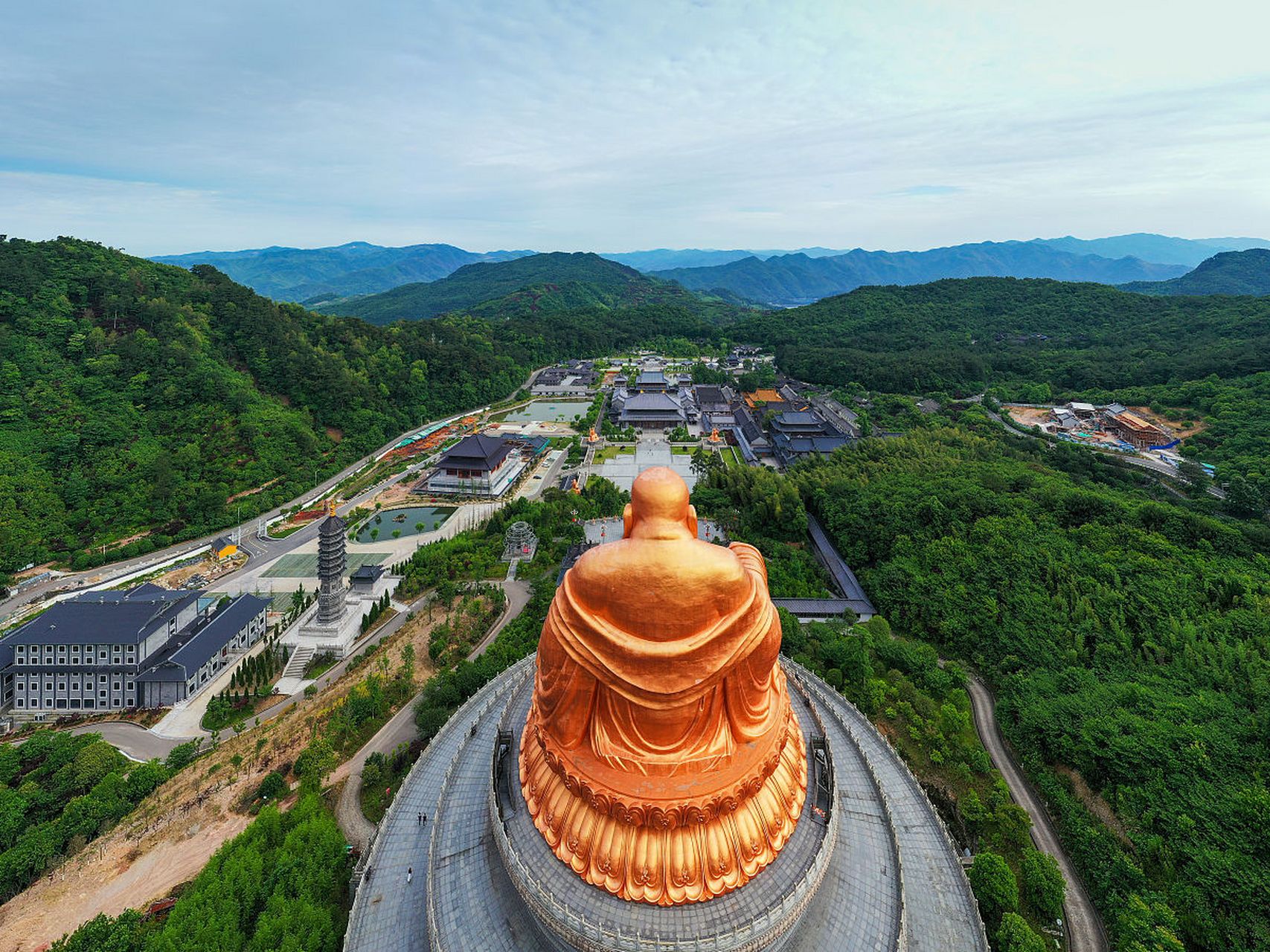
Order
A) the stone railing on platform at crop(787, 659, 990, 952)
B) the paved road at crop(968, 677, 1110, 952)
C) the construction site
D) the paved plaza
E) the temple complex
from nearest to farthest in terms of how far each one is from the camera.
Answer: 1. the temple complex
2. the stone railing on platform at crop(787, 659, 990, 952)
3. the paved road at crop(968, 677, 1110, 952)
4. the construction site
5. the paved plaza

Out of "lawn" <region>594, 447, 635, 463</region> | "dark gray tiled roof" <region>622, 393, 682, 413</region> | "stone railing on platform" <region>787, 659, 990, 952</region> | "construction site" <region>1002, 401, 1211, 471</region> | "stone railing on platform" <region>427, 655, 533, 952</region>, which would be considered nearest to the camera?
"stone railing on platform" <region>427, 655, 533, 952</region>

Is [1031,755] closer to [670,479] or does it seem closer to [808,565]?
[808,565]

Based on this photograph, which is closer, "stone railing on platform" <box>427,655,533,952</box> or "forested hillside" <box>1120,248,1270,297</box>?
"stone railing on platform" <box>427,655,533,952</box>

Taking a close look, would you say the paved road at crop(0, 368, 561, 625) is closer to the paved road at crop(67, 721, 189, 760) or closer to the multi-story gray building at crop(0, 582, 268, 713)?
the multi-story gray building at crop(0, 582, 268, 713)

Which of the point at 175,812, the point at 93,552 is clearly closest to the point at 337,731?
the point at 175,812

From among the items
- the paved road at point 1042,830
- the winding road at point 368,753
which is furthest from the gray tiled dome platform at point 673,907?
the paved road at point 1042,830

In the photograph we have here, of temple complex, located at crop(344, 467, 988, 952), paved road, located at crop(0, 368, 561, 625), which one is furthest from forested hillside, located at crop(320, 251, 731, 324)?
temple complex, located at crop(344, 467, 988, 952)

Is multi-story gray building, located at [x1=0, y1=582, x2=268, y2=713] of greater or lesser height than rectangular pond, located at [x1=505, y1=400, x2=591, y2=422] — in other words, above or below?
below

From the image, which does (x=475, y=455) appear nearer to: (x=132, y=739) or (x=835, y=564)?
(x=132, y=739)
